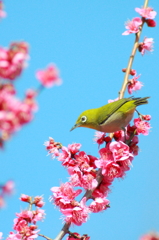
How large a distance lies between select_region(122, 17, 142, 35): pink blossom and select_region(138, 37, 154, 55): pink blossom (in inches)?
8.6

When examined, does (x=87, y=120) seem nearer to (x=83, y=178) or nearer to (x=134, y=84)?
(x=134, y=84)

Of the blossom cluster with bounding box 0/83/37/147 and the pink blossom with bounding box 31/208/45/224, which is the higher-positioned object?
the pink blossom with bounding box 31/208/45/224

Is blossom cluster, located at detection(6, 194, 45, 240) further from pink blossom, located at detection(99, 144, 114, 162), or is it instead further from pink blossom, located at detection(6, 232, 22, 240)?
pink blossom, located at detection(99, 144, 114, 162)

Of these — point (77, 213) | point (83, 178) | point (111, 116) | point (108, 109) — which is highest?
point (108, 109)

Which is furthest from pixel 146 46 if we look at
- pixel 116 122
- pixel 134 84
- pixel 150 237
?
pixel 150 237

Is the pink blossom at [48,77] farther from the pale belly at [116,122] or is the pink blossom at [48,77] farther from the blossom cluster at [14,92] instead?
the pale belly at [116,122]

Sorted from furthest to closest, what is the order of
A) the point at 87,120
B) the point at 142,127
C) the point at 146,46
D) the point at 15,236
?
the point at 87,120, the point at 146,46, the point at 142,127, the point at 15,236

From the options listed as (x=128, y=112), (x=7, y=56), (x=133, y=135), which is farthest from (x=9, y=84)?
(x=128, y=112)

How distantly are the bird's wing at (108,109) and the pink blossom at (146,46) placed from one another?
793mm

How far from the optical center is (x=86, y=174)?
4.35 m

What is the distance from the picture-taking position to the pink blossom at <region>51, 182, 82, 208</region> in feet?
14.0

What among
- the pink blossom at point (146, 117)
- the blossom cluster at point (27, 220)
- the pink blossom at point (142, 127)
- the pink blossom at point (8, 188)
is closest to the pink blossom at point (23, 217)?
the blossom cluster at point (27, 220)

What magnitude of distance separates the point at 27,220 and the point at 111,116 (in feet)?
6.87

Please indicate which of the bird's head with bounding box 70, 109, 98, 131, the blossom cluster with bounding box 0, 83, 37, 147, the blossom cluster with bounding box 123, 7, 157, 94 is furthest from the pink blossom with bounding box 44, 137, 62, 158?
the blossom cluster with bounding box 0, 83, 37, 147
